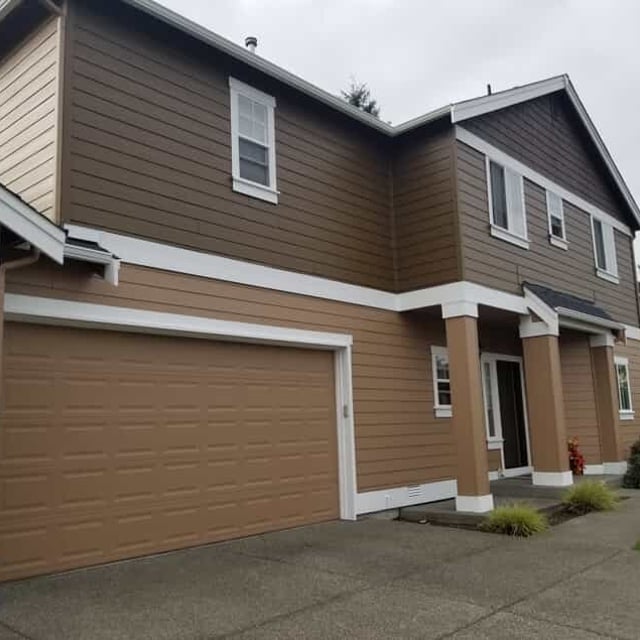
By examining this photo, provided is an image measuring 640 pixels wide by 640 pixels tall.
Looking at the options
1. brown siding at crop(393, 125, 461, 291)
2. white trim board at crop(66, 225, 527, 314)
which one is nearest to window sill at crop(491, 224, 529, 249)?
white trim board at crop(66, 225, 527, 314)

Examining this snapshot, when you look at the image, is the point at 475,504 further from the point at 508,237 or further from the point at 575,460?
the point at 575,460

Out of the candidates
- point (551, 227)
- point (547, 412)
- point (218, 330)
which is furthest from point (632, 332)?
point (218, 330)

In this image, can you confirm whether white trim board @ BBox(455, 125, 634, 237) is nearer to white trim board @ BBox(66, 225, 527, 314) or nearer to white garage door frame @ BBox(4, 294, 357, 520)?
white trim board @ BBox(66, 225, 527, 314)

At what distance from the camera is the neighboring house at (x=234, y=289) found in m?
6.33

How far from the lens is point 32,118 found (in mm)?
7098

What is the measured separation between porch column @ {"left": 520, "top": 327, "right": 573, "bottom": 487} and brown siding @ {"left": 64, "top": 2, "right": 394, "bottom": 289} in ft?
8.87

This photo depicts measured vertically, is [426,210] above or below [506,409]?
above

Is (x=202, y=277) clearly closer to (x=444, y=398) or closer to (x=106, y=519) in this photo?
(x=106, y=519)

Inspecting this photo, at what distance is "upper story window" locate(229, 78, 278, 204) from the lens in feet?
27.1

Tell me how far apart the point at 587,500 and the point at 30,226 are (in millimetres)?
7917

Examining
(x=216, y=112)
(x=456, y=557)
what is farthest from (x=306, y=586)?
(x=216, y=112)

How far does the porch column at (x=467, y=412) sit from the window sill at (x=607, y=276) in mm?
5777

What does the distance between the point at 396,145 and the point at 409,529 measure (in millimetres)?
5661

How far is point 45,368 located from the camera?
6227 millimetres
